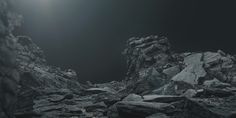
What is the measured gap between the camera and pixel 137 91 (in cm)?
5822

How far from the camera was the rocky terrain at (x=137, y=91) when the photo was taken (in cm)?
1950

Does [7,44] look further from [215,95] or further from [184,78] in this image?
[184,78]

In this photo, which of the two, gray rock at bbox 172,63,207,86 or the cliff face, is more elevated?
gray rock at bbox 172,63,207,86

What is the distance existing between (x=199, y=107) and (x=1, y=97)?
15077 millimetres

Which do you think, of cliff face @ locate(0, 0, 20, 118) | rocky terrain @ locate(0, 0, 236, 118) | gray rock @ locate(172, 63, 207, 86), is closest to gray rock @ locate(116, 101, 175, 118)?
rocky terrain @ locate(0, 0, 236, 118)

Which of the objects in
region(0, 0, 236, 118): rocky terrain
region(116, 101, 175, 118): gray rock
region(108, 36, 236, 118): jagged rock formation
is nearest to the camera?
region(0, 0, 236, 118): rocky terrain

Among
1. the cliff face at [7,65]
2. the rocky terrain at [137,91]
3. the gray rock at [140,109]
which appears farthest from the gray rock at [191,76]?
the cliff face at [7,65]

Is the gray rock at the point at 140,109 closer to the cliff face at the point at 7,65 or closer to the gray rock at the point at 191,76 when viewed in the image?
the cliff face at the point at 7,65

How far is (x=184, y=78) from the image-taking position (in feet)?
248

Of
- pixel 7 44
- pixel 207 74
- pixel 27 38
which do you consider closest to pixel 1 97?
pixel 7 44

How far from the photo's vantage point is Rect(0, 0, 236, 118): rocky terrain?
64.0 feet

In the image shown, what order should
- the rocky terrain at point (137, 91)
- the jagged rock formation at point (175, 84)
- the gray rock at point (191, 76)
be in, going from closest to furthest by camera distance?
the rocky terrain at point (137, 91) → the jagged rock formation at point (175, 84) → the gray rock at point (191, 76)

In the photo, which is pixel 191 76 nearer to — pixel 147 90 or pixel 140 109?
pixel 147 90

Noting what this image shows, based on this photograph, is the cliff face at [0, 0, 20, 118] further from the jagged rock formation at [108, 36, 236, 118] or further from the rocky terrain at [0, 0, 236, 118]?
the jagged rock formation at [108, 36, 236, 118]
